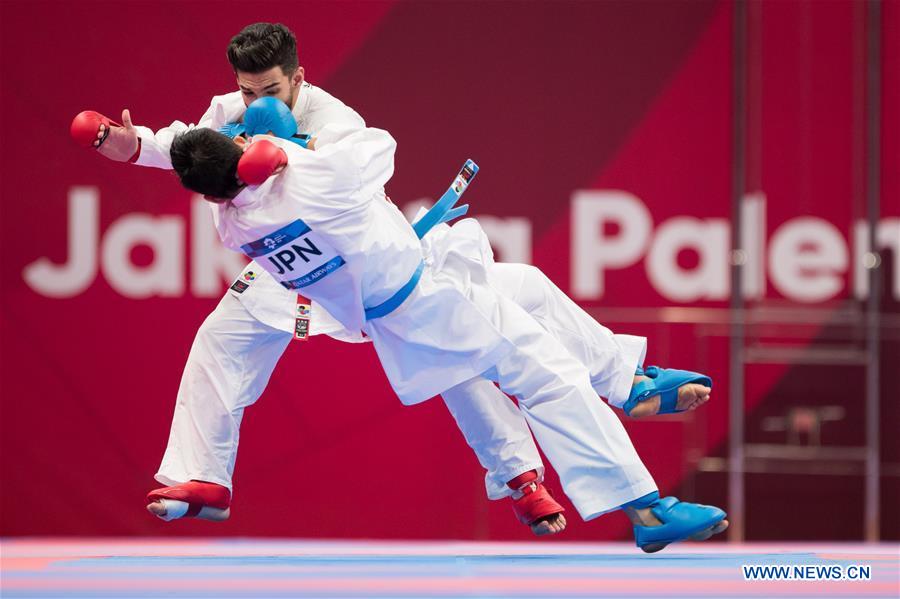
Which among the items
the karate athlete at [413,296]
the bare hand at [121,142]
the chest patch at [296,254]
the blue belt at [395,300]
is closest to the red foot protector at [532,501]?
the karate athlete at [413,296]

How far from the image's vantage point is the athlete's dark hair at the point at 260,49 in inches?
153

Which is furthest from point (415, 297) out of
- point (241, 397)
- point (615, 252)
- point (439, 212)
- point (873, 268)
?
point (873, 268)

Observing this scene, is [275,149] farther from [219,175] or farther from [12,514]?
[12,514]

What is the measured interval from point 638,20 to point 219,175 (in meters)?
4.16

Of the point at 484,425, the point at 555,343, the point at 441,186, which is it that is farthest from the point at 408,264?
the point at 441,186

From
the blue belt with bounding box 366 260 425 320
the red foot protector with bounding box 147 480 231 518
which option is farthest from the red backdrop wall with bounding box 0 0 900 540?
the blue belt with bounding box 366 260 425 320

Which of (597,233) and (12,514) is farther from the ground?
(597,233)

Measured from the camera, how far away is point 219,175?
3477 millimetres

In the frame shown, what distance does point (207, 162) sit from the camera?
347 cm

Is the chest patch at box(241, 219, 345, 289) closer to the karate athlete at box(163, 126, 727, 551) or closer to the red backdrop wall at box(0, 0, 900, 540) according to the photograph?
the karate athlete at box(163, 126, 727, 551)

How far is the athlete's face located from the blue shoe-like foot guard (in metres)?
1.75

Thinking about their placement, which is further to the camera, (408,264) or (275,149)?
(408,264)

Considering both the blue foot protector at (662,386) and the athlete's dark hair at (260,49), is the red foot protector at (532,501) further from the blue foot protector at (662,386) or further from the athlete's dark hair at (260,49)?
the athlete's dark hair at (260,49)

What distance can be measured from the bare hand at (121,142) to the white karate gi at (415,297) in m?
→ 0.51
